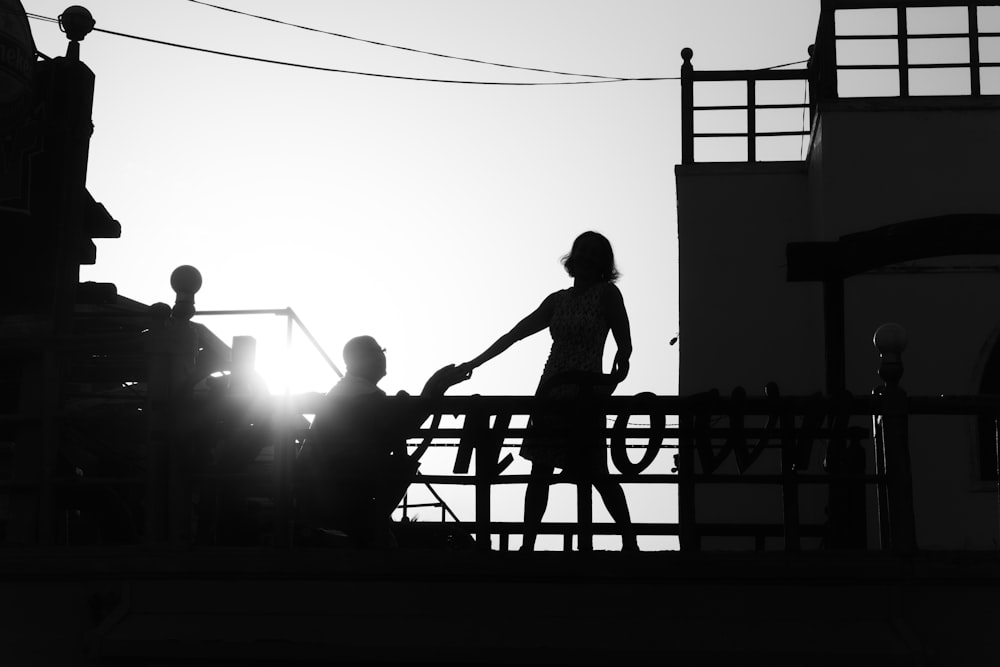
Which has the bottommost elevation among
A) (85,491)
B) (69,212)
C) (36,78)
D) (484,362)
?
(85,491)

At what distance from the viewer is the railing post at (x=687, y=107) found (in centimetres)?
1434

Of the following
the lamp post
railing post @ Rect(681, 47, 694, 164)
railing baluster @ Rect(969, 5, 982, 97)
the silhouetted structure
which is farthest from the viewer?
railing post @ Rect(681, 47, 694, 164)

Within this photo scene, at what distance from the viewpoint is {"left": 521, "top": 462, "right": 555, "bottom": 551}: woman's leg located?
639 cm

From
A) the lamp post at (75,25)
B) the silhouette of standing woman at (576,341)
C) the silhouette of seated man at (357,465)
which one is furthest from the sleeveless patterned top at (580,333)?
the lamp post at (75,25)

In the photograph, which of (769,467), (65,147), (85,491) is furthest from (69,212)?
(769,467)

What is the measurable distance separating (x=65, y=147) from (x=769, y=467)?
765 cm

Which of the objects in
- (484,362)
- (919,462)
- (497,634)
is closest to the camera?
(497,634)

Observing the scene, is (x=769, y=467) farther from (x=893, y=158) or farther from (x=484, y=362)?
(x=484, y=362)

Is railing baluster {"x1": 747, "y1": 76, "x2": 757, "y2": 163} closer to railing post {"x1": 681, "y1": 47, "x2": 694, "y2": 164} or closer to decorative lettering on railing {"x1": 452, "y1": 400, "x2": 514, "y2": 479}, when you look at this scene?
railing post {"x1": 681, "y1": 47, "x2": 694, "y2": 164}

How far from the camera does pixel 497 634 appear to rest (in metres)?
5.75

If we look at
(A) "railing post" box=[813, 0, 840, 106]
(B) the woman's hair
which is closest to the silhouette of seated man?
(B) the woman's hair

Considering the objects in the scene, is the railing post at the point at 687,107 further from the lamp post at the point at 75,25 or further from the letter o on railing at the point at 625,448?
the letter o on railing at the point at 625,448

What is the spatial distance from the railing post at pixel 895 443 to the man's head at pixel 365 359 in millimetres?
2460

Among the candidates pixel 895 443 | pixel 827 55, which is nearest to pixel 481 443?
pixel 895 443
